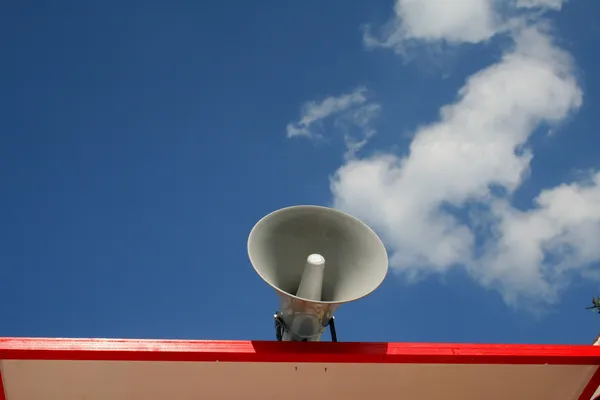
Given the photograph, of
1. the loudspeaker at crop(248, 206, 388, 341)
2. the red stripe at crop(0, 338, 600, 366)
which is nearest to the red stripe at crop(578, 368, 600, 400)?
the red stripe at crop(0, 338, 600, 366)

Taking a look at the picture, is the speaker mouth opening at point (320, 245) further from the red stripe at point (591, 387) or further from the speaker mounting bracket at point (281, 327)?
the red stripe at point (591, 387)

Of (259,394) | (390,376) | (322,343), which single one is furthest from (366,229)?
(259,394)

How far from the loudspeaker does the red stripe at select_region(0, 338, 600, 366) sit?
0.22m

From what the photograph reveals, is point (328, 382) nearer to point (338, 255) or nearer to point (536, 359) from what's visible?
point (338, 255)

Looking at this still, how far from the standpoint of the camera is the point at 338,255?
172 inches

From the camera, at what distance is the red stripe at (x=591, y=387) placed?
458 centimetres

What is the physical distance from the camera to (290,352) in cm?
418

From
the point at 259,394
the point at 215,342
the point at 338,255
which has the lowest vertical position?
the point at 259,394

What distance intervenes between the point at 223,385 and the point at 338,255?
55.3 inches

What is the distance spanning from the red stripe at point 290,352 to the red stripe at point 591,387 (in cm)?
16

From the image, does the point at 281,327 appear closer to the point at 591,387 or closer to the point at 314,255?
the point at 314,255

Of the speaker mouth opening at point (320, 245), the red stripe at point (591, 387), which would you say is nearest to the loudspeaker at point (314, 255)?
the speaker mouth opening at point (320, 245)

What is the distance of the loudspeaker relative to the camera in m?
4.12

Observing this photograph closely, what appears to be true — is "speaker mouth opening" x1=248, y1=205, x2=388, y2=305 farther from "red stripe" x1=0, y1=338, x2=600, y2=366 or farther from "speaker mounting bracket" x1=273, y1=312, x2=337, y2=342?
"red stripe" x1=0, y1=338, x2=600, y2=366
